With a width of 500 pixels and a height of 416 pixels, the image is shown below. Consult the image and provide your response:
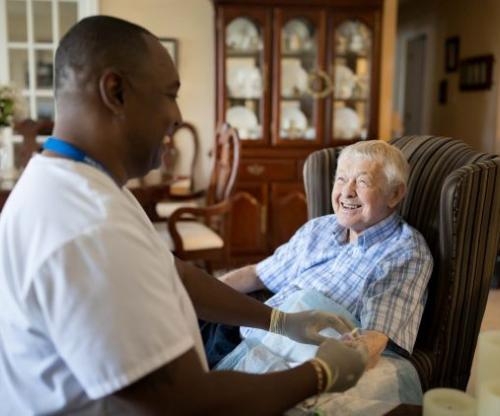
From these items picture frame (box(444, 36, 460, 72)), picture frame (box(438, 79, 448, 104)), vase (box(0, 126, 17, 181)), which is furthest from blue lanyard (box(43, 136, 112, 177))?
picture frame (box(438, 79, 448, 104))

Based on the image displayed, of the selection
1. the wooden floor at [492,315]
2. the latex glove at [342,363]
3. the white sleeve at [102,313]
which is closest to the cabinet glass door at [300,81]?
the wooden floor at [492,315]

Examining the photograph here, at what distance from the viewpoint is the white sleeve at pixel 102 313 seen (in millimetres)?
668

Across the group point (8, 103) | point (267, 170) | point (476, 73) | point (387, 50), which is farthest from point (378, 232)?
point (476, 73)

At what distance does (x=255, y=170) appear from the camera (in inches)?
153

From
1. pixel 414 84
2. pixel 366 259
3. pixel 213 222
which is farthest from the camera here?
pixel 414 84

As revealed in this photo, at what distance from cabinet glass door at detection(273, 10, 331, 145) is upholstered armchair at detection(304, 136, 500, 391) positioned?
235cm

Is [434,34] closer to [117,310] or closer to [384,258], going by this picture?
→ [384,258]

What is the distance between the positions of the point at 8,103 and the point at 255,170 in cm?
162

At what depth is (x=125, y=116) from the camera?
0.80 meters

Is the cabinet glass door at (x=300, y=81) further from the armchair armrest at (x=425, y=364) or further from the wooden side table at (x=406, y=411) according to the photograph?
the wooden side table at (x=406, y=411)

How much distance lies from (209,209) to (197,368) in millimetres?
2203

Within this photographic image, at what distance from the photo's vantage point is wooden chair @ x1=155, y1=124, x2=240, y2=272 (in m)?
2.88

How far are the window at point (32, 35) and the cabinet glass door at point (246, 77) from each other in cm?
103

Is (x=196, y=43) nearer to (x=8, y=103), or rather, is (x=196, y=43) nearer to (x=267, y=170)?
(x=267, y=170)
